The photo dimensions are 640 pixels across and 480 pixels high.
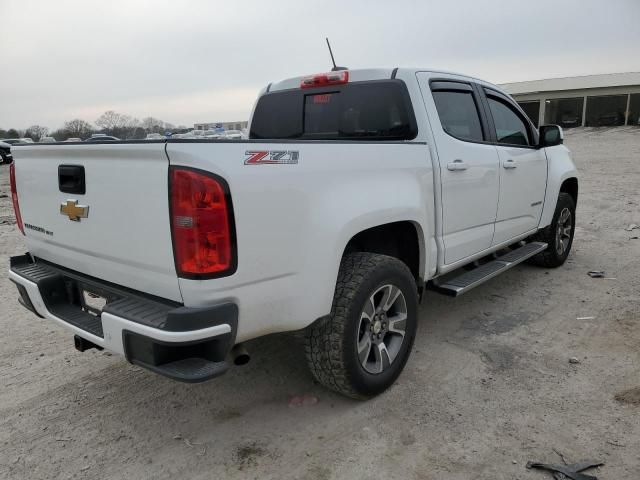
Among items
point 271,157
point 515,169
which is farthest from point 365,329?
point 515,169

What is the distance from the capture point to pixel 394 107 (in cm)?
352

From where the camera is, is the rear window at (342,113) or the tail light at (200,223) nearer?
the tail light at (200,223)

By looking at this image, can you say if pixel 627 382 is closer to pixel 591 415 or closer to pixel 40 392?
pixel 591 415

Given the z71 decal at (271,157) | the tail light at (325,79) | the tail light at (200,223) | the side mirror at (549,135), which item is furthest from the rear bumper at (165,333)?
the side mirror at (549,135)

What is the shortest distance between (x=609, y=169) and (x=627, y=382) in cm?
1413

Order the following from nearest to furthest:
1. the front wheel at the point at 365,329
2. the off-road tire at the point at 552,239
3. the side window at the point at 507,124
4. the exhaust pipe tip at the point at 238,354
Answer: the exhaust pipe tip at the point at 238,354 < the front wheel at the point at 365,329 < the side window at the point at 507,124 < the off-road tire at the point at 552,239

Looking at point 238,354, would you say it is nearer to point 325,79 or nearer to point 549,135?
point 325,79

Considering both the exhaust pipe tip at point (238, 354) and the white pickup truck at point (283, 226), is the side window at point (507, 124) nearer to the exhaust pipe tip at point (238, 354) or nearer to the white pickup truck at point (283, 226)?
the white pickup truck at point (283, 226)

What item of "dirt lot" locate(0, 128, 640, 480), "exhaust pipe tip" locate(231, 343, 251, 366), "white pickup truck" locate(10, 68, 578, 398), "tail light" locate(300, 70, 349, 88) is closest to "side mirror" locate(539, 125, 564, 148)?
"white pickup truck" locate(10, 68, 578, 398)

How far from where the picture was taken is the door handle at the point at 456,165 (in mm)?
3488

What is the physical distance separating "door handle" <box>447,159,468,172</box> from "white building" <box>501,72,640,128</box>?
39583 mm

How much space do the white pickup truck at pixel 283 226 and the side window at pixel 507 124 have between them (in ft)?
0.55

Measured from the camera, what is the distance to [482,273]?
4.06 m

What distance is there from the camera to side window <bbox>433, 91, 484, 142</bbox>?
366 centimetres
